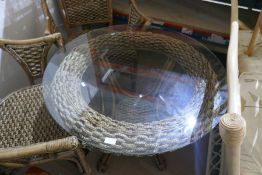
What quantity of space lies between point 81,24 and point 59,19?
22 centimetres

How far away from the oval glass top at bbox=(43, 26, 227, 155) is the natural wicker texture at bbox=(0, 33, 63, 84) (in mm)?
88

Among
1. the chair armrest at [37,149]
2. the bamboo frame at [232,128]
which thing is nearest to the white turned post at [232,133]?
the bamboo frame at [232,128]

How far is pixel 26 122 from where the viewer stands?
141cm

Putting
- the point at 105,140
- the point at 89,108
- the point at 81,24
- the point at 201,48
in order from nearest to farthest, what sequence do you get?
the point at 105,140, the point at 89,108, the point at 201,48, the point at 81,24

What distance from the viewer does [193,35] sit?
2.08 meters

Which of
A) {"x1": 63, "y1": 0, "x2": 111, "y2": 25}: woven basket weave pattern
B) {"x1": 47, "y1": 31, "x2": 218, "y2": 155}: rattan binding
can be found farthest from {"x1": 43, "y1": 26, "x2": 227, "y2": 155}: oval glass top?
{"x1": 63, "y1": 0, "x2": 111, "y2": 25}: woven basket weave pattern

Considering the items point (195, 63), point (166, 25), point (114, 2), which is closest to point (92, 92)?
point (195, 63)

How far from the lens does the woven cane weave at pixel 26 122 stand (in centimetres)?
135

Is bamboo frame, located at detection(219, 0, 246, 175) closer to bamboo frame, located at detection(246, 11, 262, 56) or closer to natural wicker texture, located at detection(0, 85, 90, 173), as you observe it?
natural wicker texture, located at detection(0, 85, 90, 173)

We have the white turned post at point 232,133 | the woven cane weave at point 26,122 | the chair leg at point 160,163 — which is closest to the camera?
the white turned post at point 232,133

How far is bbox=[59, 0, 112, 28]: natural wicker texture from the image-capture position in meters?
1.99

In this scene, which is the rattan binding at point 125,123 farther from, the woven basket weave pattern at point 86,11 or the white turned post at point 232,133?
the woven basket weave pattern at point 86,11

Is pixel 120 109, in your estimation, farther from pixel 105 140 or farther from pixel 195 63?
pixel 195 63

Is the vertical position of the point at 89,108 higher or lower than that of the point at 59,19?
lower
